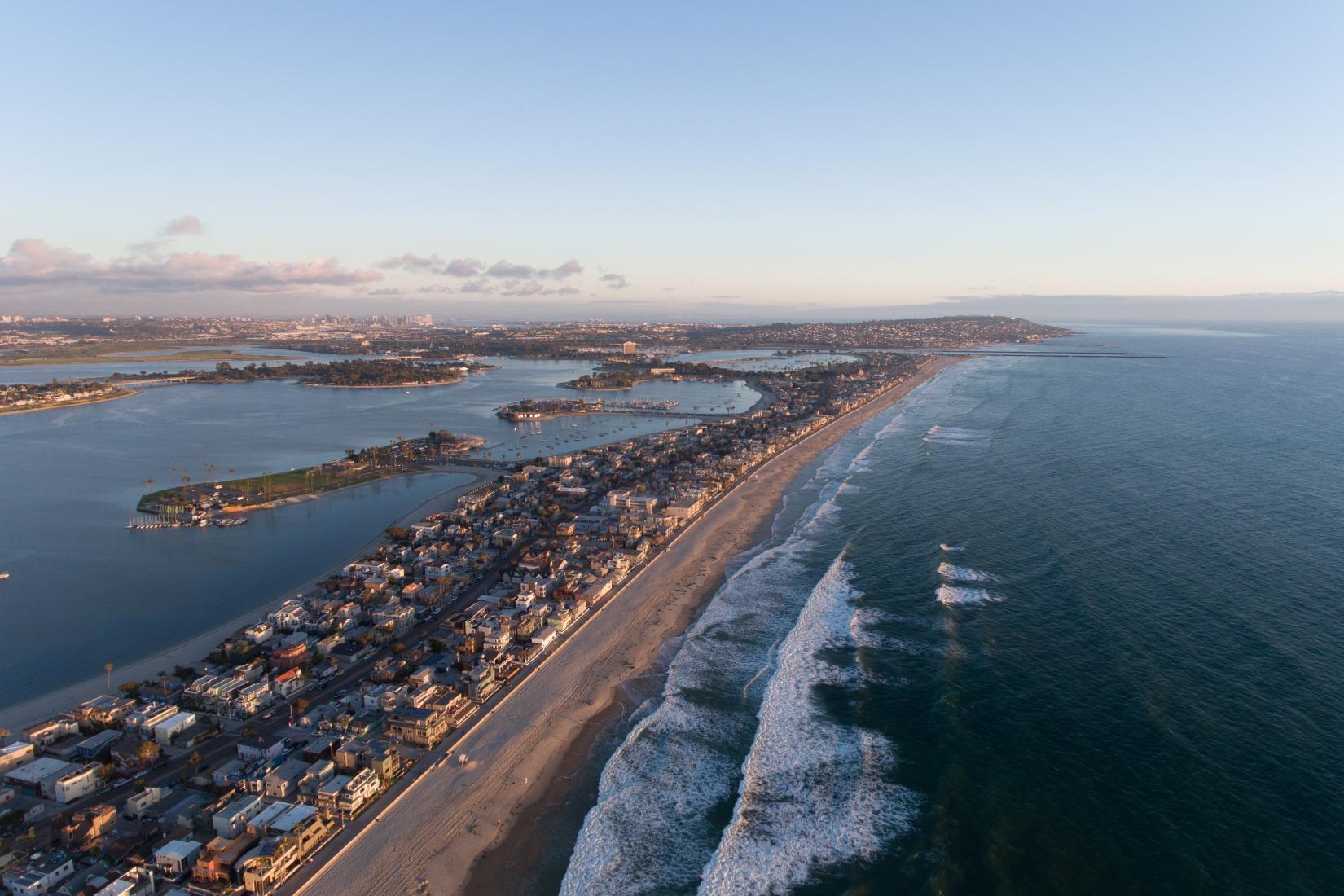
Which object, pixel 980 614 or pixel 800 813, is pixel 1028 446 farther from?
pixel 800 813

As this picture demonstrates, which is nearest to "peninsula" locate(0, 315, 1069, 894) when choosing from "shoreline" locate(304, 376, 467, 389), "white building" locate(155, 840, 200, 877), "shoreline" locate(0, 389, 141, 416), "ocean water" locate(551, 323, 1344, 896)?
"white building" locate(155, 840, 200, 877)

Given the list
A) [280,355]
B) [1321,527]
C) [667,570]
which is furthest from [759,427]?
[280,355]

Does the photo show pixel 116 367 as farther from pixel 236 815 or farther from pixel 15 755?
pixel 236 815

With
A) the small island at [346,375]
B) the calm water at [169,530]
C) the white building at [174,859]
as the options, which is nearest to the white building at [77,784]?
the white building at [174,859]

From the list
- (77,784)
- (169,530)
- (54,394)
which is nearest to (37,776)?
(77,784)

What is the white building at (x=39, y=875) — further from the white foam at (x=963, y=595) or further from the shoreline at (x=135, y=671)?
the white foam at (x=963, y=595)

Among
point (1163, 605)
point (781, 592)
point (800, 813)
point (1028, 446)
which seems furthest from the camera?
point (1028, 446)
